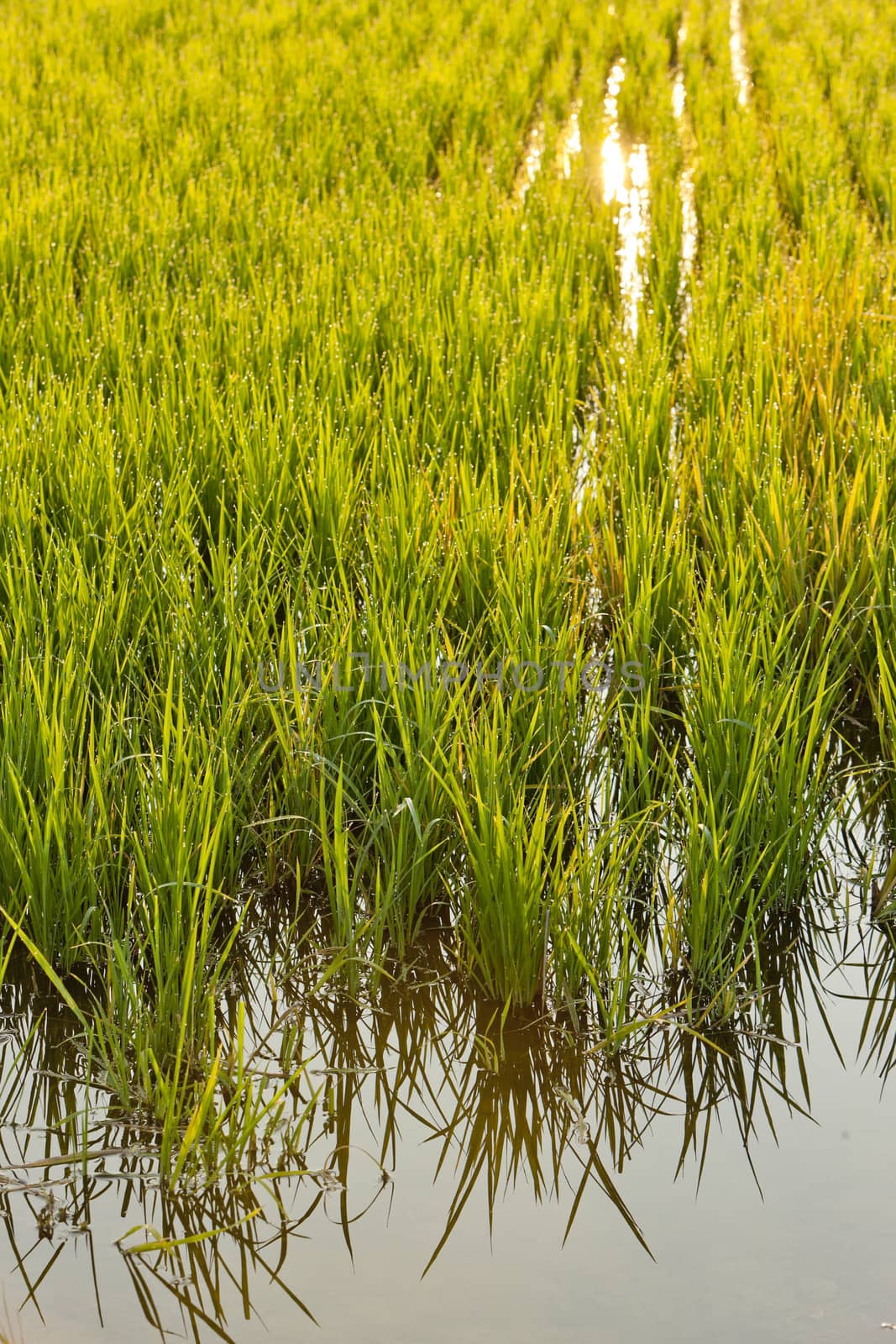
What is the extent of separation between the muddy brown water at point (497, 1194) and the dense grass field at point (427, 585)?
0.07 m

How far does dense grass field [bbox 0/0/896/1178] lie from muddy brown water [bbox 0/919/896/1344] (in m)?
0.07

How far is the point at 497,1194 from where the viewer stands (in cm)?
164

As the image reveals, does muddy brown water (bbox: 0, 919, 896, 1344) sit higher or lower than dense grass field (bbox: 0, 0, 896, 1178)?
lower

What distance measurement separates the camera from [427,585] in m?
2.63

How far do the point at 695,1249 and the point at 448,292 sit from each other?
3049mm

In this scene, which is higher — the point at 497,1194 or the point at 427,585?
the point at 427,585

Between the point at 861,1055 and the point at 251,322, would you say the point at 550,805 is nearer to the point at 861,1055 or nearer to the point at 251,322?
the point at 861,1055

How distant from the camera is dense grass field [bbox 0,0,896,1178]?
1927 millimetres

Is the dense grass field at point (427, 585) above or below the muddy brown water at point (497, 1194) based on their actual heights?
above

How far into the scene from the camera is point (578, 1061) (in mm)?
1821

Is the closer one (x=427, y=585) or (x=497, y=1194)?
(x=497, y=1194)

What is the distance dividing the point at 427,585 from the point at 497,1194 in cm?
128

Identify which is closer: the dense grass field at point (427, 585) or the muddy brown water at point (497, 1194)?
the muddy brown water at point (497, 1194)

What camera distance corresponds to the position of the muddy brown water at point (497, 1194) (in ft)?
4.85
